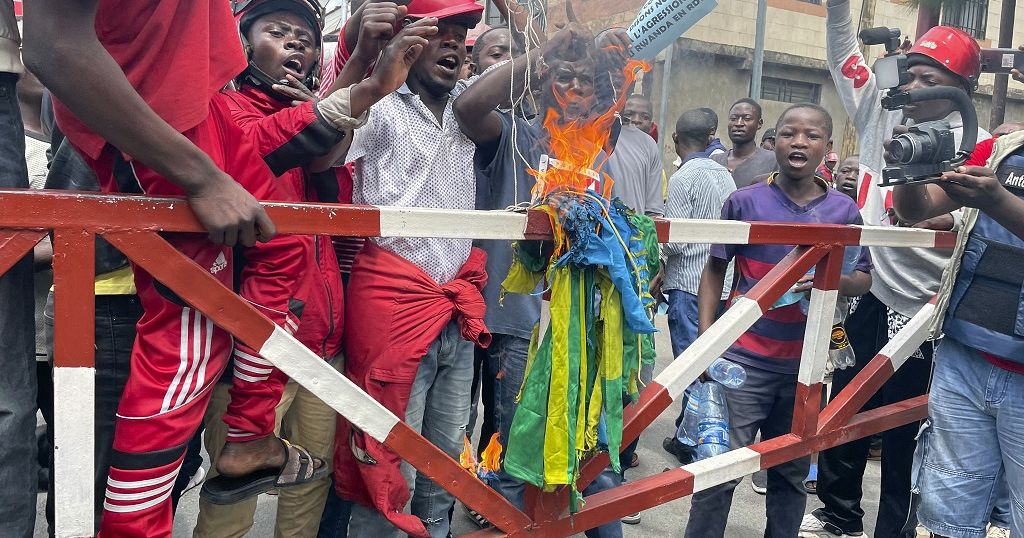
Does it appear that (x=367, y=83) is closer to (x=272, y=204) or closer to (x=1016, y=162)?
(x=272, y=204)

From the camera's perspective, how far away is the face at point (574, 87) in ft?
6.15

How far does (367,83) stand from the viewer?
1926 millimetres

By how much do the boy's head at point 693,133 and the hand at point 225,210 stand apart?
166 inches

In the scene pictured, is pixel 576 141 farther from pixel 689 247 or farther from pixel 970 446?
pixel 689 247

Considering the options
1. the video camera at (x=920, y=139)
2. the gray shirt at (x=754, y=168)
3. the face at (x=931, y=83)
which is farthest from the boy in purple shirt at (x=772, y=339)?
the gray shirt at (x=754, y=168)

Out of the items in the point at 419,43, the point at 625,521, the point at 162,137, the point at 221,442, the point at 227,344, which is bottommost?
the point at 625,521

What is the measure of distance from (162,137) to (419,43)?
77 centimetres

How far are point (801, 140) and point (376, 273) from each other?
1857mm

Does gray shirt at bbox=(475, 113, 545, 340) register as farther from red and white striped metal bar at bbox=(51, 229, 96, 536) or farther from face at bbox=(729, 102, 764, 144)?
face at bbox=(729, 102, 764, 144)

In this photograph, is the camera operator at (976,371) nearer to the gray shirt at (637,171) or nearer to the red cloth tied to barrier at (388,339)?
the gray shirt at (637,171)

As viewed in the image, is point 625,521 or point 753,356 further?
point 625,521

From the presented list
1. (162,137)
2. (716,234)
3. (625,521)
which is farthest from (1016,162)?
(162,137)

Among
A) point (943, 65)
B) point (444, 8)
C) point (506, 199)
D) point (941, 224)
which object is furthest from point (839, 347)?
point (444, 8)

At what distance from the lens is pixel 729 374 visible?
2902 millimetres
